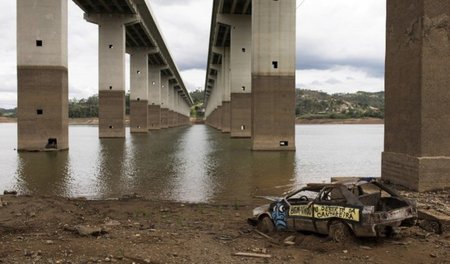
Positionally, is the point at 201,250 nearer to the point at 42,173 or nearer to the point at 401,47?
the point at 401,47

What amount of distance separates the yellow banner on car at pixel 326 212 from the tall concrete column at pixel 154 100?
73.8m

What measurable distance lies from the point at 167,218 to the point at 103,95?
134 feet

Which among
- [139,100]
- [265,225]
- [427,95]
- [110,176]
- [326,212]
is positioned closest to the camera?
[326,212]

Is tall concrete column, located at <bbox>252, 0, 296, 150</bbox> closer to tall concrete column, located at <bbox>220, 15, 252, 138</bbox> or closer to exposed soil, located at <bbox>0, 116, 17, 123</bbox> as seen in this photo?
tall concrete column, located at <bbox>220, 15, 252, 138</bbox>

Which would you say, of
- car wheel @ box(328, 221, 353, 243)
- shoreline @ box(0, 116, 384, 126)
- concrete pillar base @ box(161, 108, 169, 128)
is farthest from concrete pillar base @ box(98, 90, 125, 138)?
shoreline @ box(0, 116, 384, 126)

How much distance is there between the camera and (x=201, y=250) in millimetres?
7750

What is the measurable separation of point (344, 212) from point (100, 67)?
150 ft

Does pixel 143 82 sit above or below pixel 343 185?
above

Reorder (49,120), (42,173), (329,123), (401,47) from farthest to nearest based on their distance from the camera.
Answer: (329,123) < (49,120) < (42,173) < (401,47)

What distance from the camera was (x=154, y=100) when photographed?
278 feet

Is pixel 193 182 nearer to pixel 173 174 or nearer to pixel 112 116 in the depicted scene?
pixel 173 174

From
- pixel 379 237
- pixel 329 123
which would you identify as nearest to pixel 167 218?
pixel 379 237

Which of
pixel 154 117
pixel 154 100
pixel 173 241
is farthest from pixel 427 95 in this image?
pixel 154 100

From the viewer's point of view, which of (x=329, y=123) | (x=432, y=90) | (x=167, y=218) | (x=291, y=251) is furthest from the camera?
(x=329, y=123)
